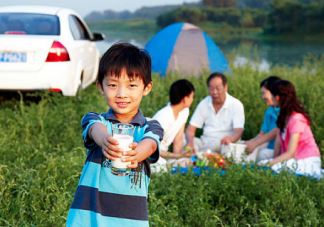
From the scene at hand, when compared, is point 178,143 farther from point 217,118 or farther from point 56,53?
point 56,53

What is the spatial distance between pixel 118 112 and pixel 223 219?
2105mm

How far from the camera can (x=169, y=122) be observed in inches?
230

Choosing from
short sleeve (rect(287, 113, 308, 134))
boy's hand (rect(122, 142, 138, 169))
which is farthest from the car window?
boy's hand (rect(122, 142, 138, 169))

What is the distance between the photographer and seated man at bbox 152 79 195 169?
582cm

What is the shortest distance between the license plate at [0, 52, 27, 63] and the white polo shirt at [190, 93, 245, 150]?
7.22 feet

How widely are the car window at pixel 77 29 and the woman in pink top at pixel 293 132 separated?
3.51m

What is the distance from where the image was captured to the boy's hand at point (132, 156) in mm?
2131

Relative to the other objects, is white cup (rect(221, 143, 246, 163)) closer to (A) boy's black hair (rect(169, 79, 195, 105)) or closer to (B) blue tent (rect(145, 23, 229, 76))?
(A) boy's black hair (rect(169, 79, 195, 105))

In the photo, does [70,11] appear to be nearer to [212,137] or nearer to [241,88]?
[241,88]

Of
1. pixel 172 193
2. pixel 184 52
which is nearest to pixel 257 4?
pixel 184 52

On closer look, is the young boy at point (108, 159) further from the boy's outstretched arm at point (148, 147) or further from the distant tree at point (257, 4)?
the distant tree at point (257, 4)

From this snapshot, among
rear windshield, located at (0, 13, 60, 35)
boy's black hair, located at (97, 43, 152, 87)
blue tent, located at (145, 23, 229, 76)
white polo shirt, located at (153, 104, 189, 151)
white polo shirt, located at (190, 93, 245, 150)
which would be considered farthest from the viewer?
blue tent, located at (145, 23, 229, 76)

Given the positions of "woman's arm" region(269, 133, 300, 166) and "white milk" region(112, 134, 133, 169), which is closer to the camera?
"white milk" region(112, 134, 133, 169)

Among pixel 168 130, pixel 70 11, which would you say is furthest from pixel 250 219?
pixel 70 11
